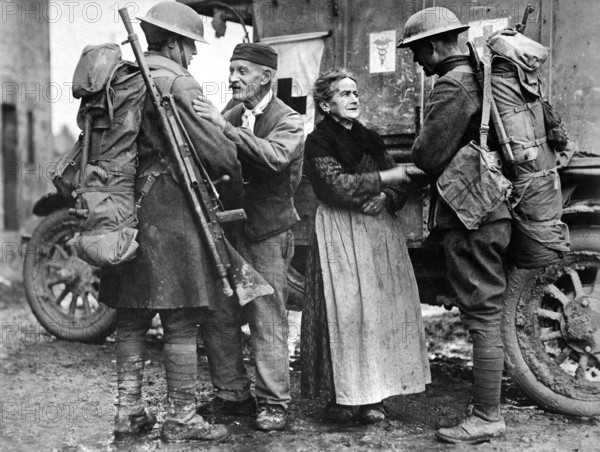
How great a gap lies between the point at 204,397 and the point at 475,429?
174 cm

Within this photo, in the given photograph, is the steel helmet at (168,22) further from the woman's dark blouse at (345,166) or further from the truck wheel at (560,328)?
the truck wheel at (560,328)

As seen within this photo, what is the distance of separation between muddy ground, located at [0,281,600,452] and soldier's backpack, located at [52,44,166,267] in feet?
3.46

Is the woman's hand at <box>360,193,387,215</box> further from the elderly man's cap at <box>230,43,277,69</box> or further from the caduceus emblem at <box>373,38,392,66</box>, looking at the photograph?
the caduceus emblem at <box>373,38,392,66</box>

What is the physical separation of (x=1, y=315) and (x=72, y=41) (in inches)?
115

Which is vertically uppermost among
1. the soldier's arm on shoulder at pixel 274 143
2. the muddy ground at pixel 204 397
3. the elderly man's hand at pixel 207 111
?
the elderly man's hand at pixel 207 111

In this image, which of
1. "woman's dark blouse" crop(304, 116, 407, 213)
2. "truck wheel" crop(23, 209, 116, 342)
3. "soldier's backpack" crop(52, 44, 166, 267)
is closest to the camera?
"soldier's backpack" crop(52, 44, 166, 267)

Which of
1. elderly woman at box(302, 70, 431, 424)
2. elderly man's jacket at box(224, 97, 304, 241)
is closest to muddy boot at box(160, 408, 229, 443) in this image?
elderly woman at box(302, 70, 431, 424)

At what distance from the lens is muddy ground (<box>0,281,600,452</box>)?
3.43 metres

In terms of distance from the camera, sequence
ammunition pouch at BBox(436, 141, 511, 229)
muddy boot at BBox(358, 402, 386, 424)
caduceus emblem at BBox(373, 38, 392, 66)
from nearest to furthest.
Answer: ammunition pouch at BBox(436, 141, 511, 229), muddy boot at BBox(358, 402, 386, 424), caduceus emblem at BBox(373, 38, 392, 66)

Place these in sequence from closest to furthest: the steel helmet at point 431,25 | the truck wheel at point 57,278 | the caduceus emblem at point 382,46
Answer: the steel helmet at point 431,25, the caduceus emblem at point 382,46, the truck wheel at point 57,278

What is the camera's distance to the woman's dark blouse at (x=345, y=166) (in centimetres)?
356

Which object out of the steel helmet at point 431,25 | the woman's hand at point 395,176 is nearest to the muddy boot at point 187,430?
the woman's hand at point 395,176

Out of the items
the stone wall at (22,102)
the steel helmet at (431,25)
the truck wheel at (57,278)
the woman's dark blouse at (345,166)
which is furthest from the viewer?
the stone wall at (22,102)

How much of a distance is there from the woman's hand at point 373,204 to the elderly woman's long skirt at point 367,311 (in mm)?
51
